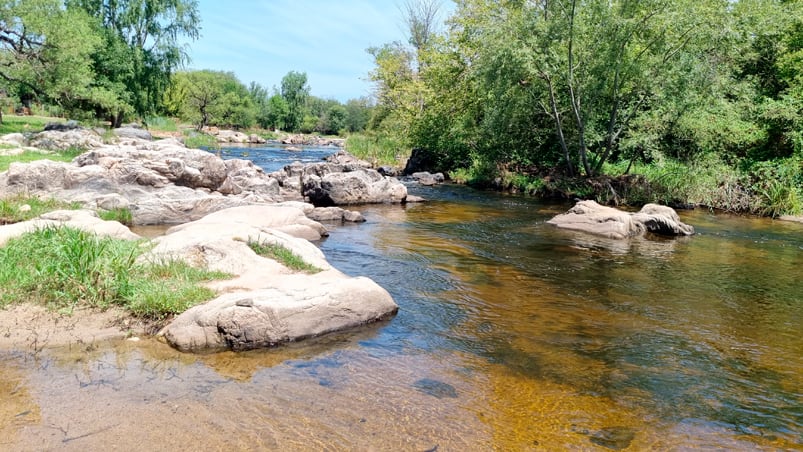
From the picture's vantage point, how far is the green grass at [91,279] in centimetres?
616

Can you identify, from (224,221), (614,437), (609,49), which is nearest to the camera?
(614,437)

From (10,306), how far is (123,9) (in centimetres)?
3590

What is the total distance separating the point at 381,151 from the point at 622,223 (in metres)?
24.4

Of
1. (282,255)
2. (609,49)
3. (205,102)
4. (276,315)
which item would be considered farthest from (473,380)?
(205,102)

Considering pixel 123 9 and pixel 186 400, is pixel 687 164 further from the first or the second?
pixel 123 9

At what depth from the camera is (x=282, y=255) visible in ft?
27.1

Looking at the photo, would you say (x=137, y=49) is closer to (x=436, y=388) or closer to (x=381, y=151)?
Answer: (x=381, y=151)

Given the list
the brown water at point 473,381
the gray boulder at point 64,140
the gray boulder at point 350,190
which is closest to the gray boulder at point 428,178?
the gray boulder at point 350,190

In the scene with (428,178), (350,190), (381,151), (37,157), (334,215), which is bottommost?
(334,215)

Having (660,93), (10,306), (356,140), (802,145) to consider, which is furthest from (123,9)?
(802,145)

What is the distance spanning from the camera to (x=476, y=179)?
89.3 ft

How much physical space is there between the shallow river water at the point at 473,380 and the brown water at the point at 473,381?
0.07 ft

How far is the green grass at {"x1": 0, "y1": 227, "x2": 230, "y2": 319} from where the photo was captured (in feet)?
20.2

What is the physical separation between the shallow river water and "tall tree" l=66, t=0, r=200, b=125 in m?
31.4
